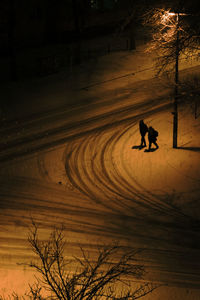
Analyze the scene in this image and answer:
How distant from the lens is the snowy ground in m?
10.3

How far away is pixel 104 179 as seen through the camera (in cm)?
1380

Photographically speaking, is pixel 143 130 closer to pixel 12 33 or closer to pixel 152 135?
pixel 152 135

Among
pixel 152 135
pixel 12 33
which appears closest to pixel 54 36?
pixel 12 33

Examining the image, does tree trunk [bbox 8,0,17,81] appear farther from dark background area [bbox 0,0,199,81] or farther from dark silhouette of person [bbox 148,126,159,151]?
dark silhouette of person [bbox 148,126,159,151]

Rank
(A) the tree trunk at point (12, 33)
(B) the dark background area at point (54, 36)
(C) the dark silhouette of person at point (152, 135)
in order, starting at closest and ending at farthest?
(C) the dark silhouette of person at point (152, 135) < (A) the tree trunk at point (12, 33) < (B) the dark background area at point (54, 36)

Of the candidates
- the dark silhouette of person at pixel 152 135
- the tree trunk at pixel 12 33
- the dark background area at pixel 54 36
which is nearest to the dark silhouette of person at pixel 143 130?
the dark silhouette of person at pixel 152 135

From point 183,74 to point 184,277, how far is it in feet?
52.7

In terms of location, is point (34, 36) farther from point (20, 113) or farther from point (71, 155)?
point (71, 155)

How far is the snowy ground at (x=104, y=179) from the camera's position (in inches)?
406

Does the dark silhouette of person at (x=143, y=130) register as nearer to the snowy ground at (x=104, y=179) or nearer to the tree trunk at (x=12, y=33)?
the snowy ground at (x=104, y=179)

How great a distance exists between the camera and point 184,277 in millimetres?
9312

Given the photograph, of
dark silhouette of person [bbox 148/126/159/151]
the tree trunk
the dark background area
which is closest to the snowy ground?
dark silhouette of person [bbox 148/126/159/151]

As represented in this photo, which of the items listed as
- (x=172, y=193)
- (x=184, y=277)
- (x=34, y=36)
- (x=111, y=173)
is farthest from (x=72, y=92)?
(x=34, y=36)

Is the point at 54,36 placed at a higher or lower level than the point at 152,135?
higher
